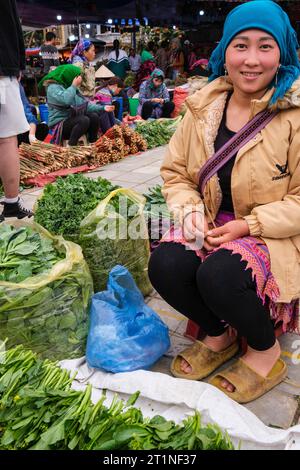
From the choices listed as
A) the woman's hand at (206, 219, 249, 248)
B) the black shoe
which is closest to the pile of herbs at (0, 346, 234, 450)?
the woman's hand at (206, 219, 249, 248)

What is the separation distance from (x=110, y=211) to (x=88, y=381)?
3.08ft

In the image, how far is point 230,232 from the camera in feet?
5.98

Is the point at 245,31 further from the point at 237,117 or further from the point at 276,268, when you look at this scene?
the point at 276,268

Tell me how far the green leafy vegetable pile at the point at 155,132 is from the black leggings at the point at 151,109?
0.92 metres

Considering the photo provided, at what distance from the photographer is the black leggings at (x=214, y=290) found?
170 cm

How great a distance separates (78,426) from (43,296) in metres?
0.67

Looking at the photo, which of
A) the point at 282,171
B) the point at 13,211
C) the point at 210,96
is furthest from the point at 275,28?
the point at 13,211

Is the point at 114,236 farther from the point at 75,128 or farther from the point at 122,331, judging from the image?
the point at 75,128

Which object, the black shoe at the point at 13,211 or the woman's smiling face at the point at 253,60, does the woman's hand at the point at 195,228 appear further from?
the black shoe at the point at 13,211

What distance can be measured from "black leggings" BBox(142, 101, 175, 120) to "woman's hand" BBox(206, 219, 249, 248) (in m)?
7.30

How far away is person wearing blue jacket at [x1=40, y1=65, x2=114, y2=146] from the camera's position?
6055mm

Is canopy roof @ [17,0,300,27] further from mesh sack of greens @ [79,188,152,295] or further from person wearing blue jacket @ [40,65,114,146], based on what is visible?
mesh sack of greens @ [79,188,152,295]

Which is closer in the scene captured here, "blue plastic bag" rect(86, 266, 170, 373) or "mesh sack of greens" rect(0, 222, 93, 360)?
"mesh sack of greens" rect(0, 222, 93, 360)

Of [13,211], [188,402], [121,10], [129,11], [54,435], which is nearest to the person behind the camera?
[54,435]
